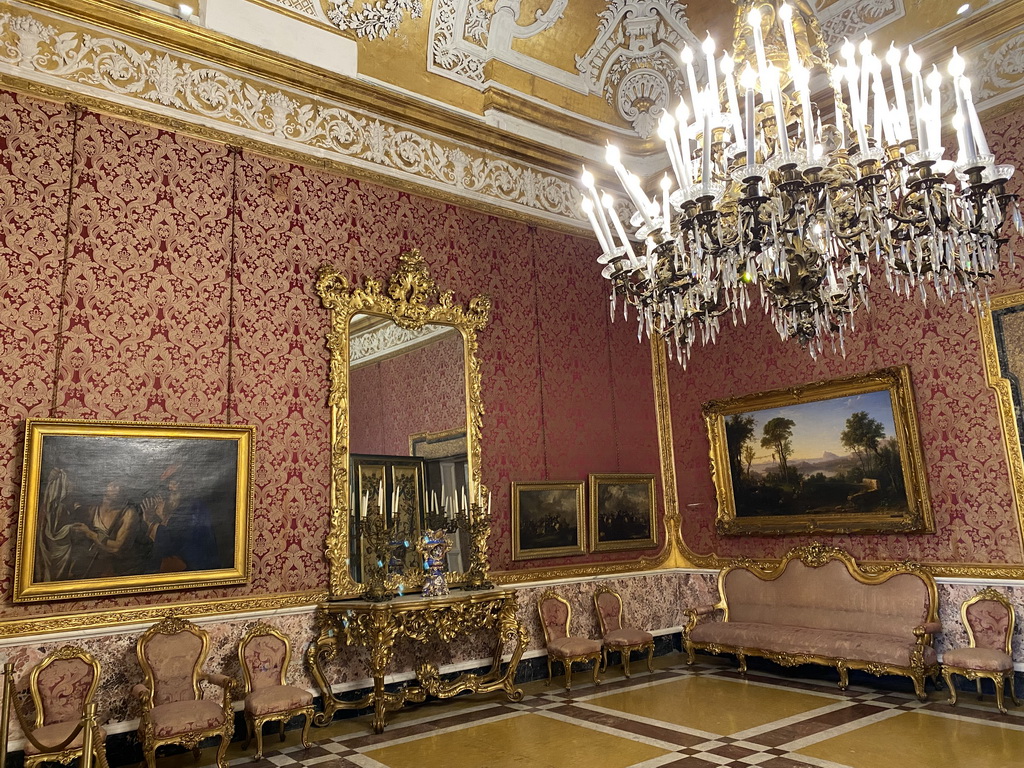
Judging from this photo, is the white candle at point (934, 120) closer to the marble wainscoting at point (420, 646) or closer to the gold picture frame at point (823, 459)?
the gold picture frame at point (823, 459)

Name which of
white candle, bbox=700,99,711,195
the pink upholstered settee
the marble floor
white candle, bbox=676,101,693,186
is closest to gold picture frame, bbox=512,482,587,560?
the marble floor

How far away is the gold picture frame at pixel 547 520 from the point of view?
798cm

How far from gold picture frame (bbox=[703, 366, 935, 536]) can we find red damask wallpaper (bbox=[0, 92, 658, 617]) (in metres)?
1.89

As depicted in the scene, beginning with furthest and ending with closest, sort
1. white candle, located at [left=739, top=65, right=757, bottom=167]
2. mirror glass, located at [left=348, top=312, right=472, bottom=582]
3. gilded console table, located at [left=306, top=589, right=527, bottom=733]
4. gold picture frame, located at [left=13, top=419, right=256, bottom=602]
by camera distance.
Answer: mirror glass, located at [left=348, top=312, right=472, bottom=582] → gilded console table, located at [left=306, top=589, right=527, bottom=733] → gold picture frame, located at [left=13, top=419, right=256, bottom=602] → white candle, located at [left=739, top=65, right=757, bottom=167]

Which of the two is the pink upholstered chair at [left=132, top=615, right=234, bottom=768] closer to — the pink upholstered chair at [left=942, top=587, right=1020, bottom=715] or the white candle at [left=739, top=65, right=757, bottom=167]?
the white candle at [left=739, top=65, right=757, bottom=167]

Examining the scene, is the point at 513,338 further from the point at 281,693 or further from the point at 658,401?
the point at 281,693

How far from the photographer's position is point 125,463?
5.80 m

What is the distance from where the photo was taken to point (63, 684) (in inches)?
208

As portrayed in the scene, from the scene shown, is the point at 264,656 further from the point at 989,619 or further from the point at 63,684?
the point at 989,619

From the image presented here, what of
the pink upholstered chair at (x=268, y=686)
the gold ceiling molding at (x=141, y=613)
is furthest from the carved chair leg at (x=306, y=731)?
the gold ceiling molding at (x=141, y=613)

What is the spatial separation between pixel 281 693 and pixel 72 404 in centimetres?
274

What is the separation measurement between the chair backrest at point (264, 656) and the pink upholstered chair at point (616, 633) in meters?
3.30

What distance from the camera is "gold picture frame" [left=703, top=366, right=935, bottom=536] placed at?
7273mm

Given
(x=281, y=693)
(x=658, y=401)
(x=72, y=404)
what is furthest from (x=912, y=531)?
(x=72, y=404)
